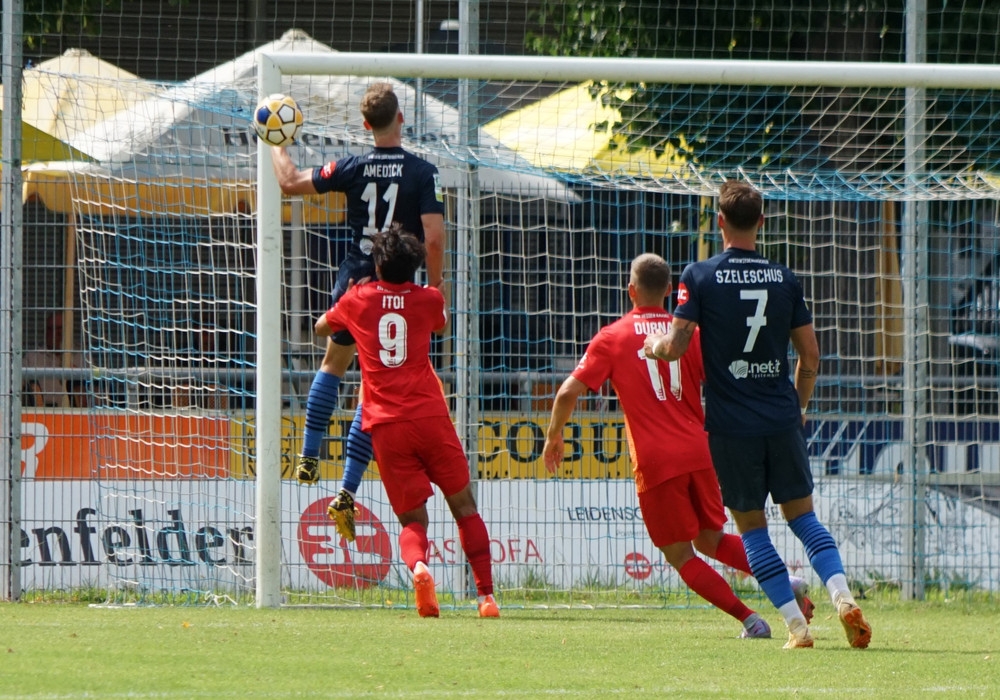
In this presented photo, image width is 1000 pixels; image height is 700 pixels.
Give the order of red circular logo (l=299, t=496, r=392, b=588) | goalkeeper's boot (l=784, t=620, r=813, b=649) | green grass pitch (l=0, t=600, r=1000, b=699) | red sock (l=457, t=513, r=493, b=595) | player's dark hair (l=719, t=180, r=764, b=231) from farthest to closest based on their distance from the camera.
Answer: red circular logo (l=299, t=496, r=392, b=588)
red sock (l=457, t=513, r=493, b=595)
player's dark hair (l=719, t=180, r=764, b=231)
goalkeeper's boot (l=784, t=620, r=813, b=649)
green grass pitch (l=0, t=600, r=1000, b=699)

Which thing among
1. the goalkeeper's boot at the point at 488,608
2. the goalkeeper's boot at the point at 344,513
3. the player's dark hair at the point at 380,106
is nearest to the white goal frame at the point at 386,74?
the player's dark hair at the point at 380,106

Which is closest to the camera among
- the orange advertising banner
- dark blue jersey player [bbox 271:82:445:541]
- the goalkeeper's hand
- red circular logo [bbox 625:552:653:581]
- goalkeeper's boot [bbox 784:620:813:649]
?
goalkeeper's boot [bbox 784:620:813:649]

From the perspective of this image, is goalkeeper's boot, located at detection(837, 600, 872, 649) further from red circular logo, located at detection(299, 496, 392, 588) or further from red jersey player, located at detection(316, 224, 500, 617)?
red circular logo, located at detection(299, 496, 392, 588)

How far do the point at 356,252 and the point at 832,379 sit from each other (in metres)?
3.42

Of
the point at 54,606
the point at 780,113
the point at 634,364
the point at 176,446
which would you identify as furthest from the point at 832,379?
the point at 54,606

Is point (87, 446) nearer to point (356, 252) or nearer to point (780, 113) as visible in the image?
point (356, 252)

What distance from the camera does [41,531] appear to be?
821 centimetres

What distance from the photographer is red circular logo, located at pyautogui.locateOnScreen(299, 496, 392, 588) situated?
819cm

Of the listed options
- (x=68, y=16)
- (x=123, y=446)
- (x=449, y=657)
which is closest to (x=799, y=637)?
(x=449, y=657)

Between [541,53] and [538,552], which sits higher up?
[541,53]

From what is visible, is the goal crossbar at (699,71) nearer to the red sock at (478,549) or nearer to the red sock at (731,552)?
the red sock at (478,549)

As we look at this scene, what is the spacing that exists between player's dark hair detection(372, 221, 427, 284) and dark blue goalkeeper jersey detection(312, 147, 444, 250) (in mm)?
399

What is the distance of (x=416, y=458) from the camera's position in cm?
663

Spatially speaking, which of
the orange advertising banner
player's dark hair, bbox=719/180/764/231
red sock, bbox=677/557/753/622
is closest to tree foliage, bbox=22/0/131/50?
the orange advertising banner
